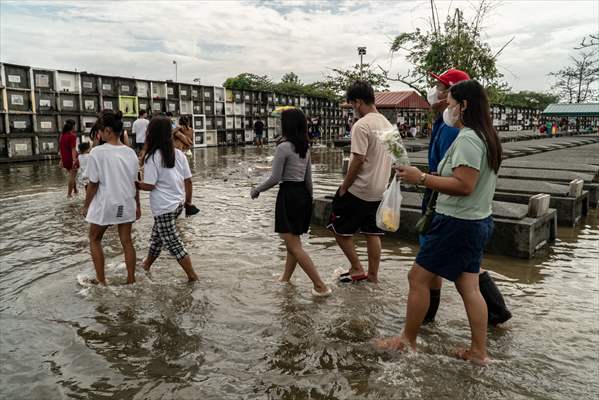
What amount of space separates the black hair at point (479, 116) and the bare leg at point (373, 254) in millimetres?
1935

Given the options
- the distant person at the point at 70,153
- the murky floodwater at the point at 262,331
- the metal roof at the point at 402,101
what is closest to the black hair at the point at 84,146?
the distant person at the point at 70,153

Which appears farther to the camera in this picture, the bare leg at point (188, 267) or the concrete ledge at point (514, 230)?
the concrete ledge at point (514, 230)

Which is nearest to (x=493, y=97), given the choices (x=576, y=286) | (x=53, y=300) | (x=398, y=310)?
(x=576, y=286)

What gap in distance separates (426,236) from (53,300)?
3.52 metres

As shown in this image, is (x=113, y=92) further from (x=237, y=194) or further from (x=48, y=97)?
(x=237, y=194)

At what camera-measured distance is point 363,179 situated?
4730 mm

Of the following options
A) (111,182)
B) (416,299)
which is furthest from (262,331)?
(111,182)

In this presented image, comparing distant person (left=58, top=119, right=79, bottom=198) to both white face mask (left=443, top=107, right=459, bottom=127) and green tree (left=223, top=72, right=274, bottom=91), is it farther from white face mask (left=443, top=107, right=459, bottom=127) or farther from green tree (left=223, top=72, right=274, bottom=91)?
green tree (left=223, top=72, right=274, bottom=91)

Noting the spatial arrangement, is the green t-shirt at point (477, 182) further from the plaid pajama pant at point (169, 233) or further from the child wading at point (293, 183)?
the plaid pajama pant at point (169, 233)

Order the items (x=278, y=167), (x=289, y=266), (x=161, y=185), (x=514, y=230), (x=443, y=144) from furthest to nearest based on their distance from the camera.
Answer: (x=514, y=230) < (x=289, y=266) < (x=161, y=185) < (x=278, y=167) < (x=443, y=144)

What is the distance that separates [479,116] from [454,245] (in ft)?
2.72

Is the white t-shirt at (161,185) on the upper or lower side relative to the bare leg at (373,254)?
upper

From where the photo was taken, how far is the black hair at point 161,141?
481cm

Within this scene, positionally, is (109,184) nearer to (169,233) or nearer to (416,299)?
(169,233)
